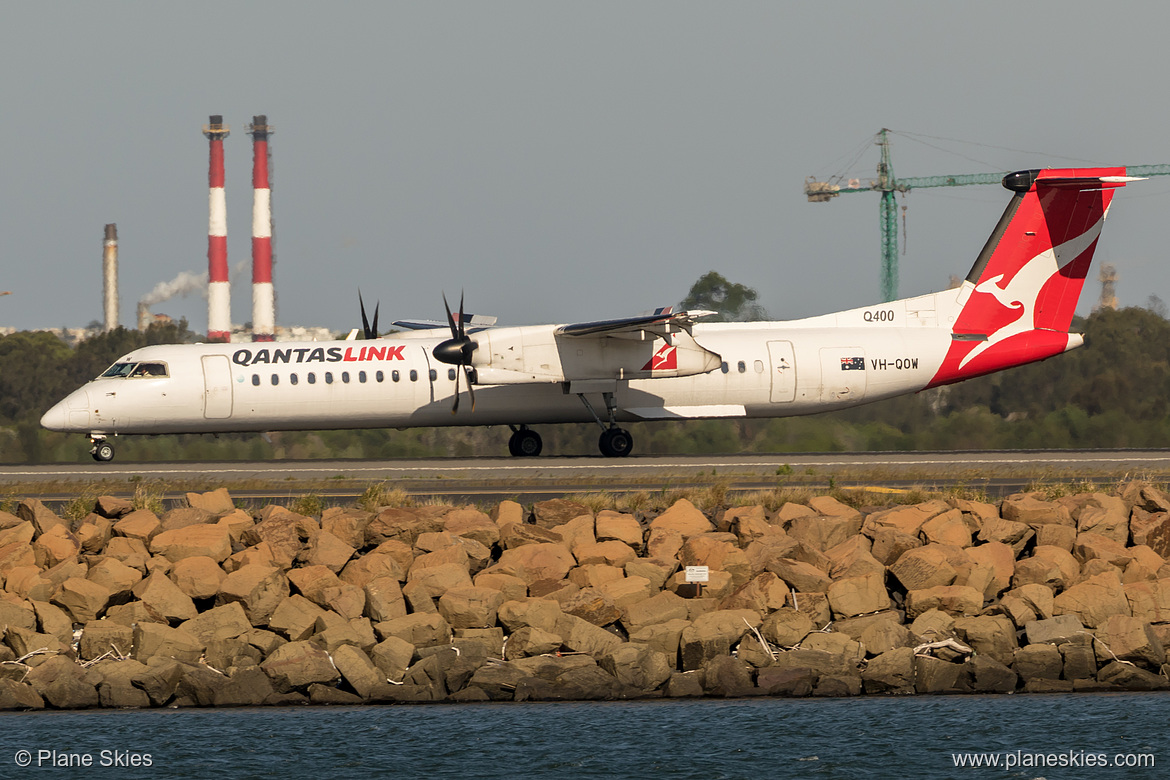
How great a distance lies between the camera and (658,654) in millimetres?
13938

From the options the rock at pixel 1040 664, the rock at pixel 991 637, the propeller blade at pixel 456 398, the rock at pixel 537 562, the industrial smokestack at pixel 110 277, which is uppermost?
the industrial smokestack at pixel 110 277

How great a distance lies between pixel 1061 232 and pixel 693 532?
18.8m

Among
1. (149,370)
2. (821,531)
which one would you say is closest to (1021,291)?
(821,531)

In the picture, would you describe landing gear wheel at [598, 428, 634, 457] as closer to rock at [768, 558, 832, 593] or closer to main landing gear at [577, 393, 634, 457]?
→ main landing gear at [577, 393, 634, 457]

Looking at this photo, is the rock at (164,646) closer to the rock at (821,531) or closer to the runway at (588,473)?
the rock at (821,531)

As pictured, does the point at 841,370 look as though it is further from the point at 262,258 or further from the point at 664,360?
the point at 262,258

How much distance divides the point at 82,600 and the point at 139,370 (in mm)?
14644

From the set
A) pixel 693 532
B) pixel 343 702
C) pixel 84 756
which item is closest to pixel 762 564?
pixel 693 532

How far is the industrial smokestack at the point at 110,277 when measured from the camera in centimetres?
9366

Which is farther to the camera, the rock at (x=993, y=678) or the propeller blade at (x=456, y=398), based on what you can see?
the propeller blade at (x=456, y=398)

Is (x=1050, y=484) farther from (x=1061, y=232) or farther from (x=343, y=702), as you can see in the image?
(x=343, y=702)

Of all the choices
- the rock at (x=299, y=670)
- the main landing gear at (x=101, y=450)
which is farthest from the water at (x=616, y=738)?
the main landing gear at (x=101, y=450)

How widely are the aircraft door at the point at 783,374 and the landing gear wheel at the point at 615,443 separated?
3.77 metres

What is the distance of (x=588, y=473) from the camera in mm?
26719
